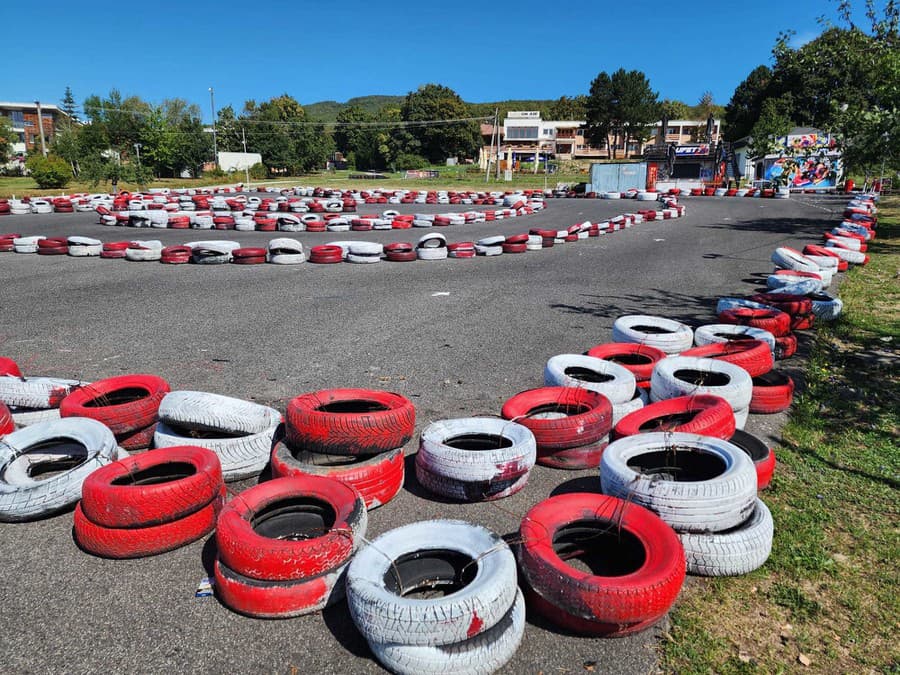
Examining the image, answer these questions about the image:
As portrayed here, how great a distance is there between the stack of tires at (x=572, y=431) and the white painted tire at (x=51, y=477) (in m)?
2.79

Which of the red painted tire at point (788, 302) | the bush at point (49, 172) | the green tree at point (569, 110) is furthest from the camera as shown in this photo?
the green tree at point (569, 110)

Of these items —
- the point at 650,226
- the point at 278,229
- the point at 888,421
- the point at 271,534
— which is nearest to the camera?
the point at 271,534

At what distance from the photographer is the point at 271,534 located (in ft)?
11.0

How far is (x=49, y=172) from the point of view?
1661 inches

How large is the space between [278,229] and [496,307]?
41.2ft

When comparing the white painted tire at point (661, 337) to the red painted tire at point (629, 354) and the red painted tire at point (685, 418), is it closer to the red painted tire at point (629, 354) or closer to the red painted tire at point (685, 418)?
the red painted tire at point (629, 354)

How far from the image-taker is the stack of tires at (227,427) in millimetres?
4008

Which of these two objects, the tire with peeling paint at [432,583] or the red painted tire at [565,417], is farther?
the red painted tire at [565,417]

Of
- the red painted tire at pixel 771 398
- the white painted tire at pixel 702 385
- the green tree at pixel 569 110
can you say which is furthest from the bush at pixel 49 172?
the green tree at pixel 569 110

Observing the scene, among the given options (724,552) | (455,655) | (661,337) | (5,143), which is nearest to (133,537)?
(455,655)

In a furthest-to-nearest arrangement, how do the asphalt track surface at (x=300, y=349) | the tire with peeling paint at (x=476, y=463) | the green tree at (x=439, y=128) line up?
the green tree at (x=439, y=128) → the tire with peeling paint at (x=476, y=463) → the asphalt track surface at (x=300, y=349)

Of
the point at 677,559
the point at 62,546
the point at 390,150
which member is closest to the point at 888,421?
the point at 677,559

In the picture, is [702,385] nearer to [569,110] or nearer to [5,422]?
[5,422]

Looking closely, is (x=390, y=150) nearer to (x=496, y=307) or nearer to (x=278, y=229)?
(x=278, y=229)
